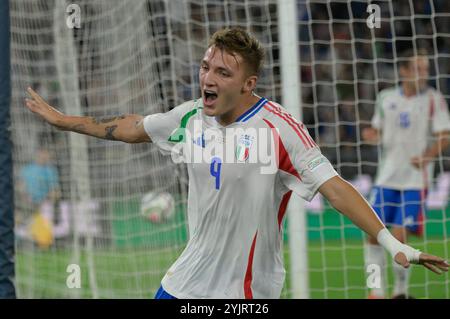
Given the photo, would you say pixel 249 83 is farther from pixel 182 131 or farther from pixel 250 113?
pixel 182 131

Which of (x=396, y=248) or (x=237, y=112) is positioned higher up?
(x=237, y=112)

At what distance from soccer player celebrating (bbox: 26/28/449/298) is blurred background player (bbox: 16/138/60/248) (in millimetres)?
5761

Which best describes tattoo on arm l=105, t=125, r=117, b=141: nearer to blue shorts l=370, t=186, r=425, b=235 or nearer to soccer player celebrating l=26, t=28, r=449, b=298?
soccer player celebrating l=26, t=28, r=449, b=298

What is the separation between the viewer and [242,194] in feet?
15.7

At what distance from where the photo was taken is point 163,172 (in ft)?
29.6

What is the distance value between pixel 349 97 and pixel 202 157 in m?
11.1

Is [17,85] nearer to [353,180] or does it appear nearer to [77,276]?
[77,276]

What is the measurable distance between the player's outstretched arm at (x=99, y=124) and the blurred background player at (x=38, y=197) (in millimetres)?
5184

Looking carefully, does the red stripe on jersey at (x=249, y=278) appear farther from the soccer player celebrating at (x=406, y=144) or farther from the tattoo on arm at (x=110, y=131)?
the soccer player celebrating at (x=406, y=144)

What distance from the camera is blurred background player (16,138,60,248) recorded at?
11281mm

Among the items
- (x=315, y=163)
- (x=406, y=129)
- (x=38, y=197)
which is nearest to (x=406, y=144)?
(x=406, y=129)

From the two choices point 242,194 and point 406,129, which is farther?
point 406,129

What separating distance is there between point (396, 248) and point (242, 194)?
80cm
